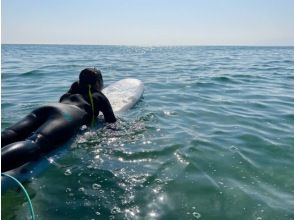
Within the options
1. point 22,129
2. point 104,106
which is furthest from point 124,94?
point 22,129

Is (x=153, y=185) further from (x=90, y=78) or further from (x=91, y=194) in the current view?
(x=90, y=78)

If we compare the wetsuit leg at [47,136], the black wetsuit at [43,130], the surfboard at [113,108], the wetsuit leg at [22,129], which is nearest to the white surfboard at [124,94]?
the surfboard at [113,108]

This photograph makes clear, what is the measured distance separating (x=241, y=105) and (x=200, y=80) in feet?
16.6

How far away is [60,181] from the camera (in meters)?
4.65

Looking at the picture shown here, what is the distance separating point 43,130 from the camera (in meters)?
5.06

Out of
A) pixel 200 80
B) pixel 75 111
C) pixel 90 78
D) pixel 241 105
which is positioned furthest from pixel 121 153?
pixel 200 80

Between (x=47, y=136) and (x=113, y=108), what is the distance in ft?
11.4

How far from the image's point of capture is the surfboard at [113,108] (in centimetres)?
446

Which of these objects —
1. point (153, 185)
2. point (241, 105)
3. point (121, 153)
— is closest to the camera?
point (153, 185)

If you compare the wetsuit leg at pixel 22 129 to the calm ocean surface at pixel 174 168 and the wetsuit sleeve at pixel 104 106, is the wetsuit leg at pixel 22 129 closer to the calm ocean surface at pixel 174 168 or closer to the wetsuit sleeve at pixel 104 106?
the calm ocean surface at pixel 174 168

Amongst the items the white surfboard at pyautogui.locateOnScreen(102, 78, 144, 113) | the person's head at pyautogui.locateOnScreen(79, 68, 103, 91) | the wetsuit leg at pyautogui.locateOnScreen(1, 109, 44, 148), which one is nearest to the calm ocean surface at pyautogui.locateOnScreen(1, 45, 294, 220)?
the white surfboard at pyautogui.locateOnScreen(102, 78, 144, 113)

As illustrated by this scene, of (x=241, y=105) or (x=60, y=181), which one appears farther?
(x=241, y=105)

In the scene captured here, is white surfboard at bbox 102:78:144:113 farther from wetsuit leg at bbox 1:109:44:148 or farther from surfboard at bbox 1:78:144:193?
wetsuit leg at bbox 1:109:44:148

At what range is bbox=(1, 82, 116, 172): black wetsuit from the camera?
14.6ft
